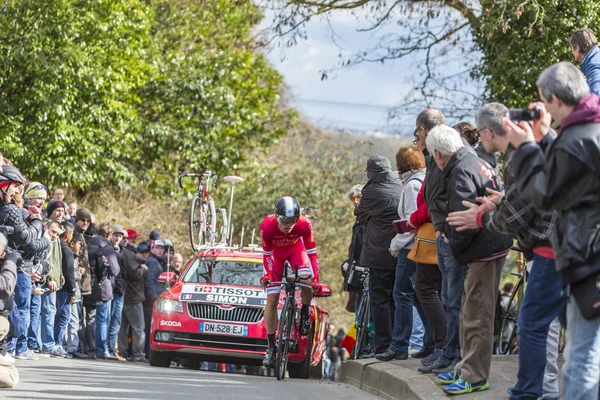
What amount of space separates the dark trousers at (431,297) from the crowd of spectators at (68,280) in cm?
373

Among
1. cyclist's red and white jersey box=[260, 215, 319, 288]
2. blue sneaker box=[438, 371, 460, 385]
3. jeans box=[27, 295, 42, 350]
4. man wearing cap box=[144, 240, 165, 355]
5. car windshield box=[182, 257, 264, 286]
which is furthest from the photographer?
man wearing cap box=[144, 240, 165, 355]

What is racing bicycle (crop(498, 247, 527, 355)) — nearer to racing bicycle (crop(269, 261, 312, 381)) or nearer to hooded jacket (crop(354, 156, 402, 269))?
hooded jacket (crop(354, 156, 402, 269))

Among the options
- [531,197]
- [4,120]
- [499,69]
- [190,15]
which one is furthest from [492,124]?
[190,15]

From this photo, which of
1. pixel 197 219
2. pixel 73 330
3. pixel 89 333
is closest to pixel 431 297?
pixel 73 330

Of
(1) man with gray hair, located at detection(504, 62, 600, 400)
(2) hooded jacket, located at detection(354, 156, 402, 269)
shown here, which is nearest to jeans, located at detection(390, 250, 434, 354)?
(2) hooded jacket, located at detection(354, 156, 402, 269)

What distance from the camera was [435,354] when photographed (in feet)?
32.8

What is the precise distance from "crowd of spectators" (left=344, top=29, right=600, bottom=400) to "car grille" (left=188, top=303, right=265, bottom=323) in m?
1.90

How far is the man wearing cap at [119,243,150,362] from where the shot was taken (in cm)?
1842

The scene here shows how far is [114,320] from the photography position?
17844 mm

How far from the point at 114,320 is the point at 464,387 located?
34.7ft

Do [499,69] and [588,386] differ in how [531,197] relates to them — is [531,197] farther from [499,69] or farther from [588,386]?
[499,69]

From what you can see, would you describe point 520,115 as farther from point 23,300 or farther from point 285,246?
point 23,300

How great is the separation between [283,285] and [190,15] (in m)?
22.5

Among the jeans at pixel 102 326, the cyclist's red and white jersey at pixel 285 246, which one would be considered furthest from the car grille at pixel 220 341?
the jeans at pixel 102 326
